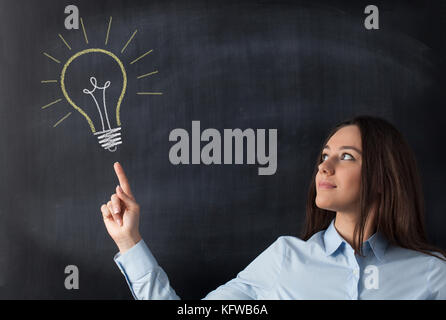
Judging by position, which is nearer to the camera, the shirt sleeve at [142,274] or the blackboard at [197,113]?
the shirt sleeve at [142,274]

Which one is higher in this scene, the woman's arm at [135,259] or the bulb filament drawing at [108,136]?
the bulb filament drawing at [108,136]

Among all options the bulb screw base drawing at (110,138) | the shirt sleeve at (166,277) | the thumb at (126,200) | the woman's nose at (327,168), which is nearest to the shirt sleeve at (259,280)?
the shirt sleeve at (166,277)

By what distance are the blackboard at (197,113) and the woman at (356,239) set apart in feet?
1.12

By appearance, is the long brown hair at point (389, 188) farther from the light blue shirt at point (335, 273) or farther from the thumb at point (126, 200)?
the thumb at point (126, 200)

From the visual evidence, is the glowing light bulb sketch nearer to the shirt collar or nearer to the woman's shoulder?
the woman's shoulder

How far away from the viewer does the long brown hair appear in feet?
4.40

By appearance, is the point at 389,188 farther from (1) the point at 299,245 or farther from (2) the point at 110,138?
(2) the point at 110,138

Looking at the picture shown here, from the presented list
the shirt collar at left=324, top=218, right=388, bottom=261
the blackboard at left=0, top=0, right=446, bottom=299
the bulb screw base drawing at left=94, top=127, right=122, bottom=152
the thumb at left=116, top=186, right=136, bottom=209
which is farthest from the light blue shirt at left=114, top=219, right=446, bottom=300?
the bulb screw base drawing at left=94, top=127, right=122, bottom=152

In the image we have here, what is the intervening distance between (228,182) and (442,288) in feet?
2.55

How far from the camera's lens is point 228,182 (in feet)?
5.71

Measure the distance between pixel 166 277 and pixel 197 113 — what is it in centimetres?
63

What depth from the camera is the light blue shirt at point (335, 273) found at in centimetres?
133
